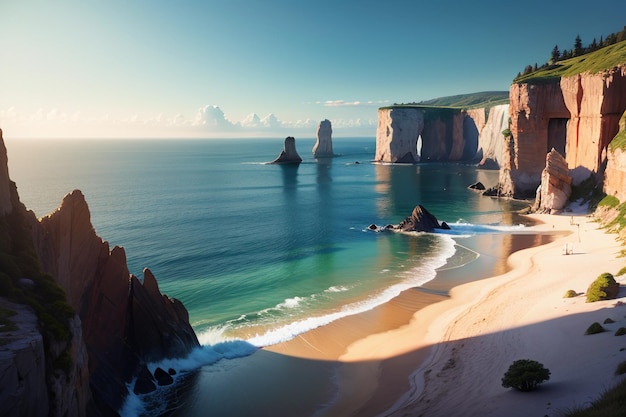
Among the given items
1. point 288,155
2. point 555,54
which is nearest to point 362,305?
point 555,54

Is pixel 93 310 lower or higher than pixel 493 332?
higher

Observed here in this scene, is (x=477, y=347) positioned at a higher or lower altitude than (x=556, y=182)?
Result: lower

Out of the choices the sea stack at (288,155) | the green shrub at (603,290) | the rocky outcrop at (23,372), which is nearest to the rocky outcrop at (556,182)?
the green shrub at (603,290)

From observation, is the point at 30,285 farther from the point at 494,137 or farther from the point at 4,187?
the point at 494,137

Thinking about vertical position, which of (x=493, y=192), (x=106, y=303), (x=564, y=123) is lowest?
(x=106, y=303)

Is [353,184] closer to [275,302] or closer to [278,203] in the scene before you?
[278,203]

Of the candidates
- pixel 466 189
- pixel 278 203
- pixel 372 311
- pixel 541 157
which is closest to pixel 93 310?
pixel 372 311
